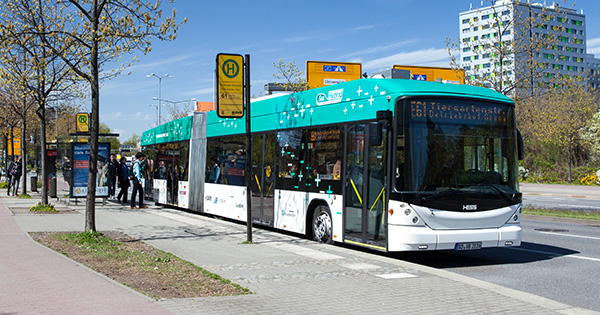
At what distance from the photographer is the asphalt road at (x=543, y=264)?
8.12 meters

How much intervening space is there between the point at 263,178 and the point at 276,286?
688 centimetres

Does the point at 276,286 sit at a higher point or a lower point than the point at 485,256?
higher

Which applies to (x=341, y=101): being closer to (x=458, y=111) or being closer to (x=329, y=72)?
(x=458, y=111)

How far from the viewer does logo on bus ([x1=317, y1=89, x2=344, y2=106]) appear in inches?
466

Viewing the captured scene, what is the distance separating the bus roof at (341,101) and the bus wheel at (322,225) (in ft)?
5.75

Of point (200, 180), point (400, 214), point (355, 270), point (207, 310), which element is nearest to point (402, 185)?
point (400, 214)

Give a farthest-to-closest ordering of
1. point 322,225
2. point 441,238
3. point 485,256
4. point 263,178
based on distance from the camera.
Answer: point 263,178
point 322,225
point 485,256
point 441,238

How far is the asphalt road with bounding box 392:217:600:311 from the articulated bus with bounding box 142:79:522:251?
0.55 m

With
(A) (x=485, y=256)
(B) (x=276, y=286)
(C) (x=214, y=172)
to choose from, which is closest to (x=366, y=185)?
(A) (x=485, y=256)

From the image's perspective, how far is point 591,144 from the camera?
43750mm

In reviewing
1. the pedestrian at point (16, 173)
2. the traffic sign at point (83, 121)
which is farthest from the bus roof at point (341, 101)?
the pedestrian at point (16, 173)

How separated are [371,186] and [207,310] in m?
4.76

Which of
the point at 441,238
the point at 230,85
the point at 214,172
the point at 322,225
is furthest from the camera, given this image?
the point at 214,172

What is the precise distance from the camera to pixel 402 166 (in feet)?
32.0
